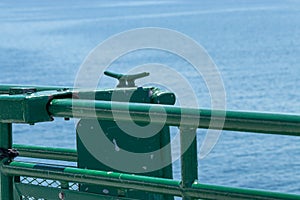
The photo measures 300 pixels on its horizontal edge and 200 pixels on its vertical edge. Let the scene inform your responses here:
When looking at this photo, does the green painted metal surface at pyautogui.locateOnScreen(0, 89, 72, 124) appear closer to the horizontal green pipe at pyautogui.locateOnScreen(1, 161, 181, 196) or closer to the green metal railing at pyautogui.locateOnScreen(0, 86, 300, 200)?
the green metal railing at pyautogui.locateOnScreen(0, 86, 300, 200)

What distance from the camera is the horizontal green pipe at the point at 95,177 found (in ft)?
10.8

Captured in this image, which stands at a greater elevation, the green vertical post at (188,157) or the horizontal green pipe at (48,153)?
the horizontal green pipe at (48,153)

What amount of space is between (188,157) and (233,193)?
22 cm

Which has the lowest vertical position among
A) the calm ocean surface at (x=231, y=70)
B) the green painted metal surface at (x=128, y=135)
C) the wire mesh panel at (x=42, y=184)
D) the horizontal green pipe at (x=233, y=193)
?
the horizontal green pipe at (x=233, y=193)

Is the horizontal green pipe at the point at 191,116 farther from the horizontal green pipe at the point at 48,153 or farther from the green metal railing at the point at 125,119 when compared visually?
the horizontal green pipe at the point at 48,153

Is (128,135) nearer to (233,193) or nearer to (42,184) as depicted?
(42,184)

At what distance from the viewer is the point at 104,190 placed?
377cm

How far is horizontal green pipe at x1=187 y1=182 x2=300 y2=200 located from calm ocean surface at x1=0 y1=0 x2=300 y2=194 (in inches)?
739

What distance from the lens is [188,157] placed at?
127 inches

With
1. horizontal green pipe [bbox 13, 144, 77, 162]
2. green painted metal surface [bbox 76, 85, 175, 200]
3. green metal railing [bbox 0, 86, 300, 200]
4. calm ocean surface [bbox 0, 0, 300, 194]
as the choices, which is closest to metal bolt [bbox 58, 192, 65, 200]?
green metal railing [bbox 0, 86, 300, 200]

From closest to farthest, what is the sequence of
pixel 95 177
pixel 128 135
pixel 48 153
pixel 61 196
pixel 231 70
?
pixel 95 177 → pixel 61 196 → pixel 128 135 → pixel 48 153 → pixel 231 70

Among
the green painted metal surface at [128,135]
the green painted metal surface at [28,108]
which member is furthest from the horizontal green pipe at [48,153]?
the green painted metal surface at [28,108]

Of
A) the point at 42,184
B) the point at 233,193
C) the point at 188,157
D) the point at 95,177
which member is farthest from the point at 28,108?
the point at 233,193

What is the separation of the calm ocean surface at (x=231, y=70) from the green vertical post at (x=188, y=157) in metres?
18.7
